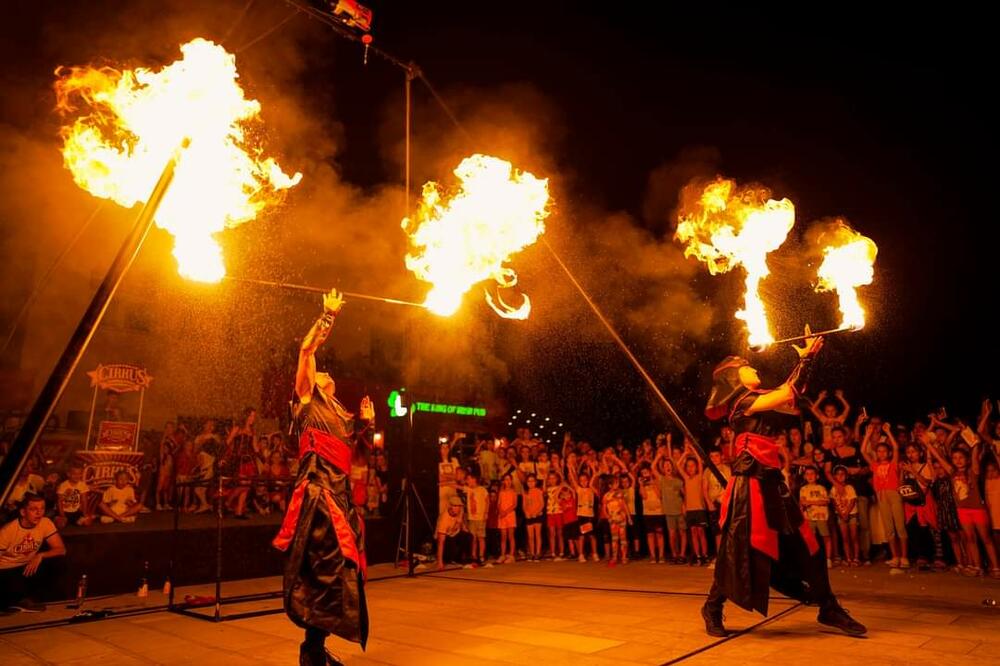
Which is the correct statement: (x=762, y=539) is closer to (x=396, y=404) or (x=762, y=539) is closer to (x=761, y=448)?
(x=761, y=448)

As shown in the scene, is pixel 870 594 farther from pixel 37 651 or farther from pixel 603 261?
pixel 37 651

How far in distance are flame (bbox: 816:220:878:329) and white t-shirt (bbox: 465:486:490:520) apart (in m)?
6.04

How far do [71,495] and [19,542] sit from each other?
1.36 metres

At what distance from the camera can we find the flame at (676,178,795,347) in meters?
5.48

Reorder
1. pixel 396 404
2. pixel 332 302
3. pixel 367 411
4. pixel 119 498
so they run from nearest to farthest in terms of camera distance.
Answer: pixel 332 302
pixel 367 411
pixel 119 498
pixel 396 404

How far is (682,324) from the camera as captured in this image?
11.4 metres

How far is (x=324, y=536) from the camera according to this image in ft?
11.7

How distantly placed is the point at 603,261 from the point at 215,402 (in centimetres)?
1003

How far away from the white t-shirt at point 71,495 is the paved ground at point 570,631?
1.51 m

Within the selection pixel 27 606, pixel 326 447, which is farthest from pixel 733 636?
pixel 27 606

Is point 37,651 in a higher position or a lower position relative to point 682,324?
lower

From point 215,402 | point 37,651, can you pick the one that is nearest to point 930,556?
point 37,651

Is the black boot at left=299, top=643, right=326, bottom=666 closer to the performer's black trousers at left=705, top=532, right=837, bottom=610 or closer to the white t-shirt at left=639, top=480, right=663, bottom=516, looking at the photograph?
the performer's black trousers at left=705, top=532, right=837, bottom=610

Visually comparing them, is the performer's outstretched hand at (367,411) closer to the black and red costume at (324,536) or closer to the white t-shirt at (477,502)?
the black and red costume at (324,536)
